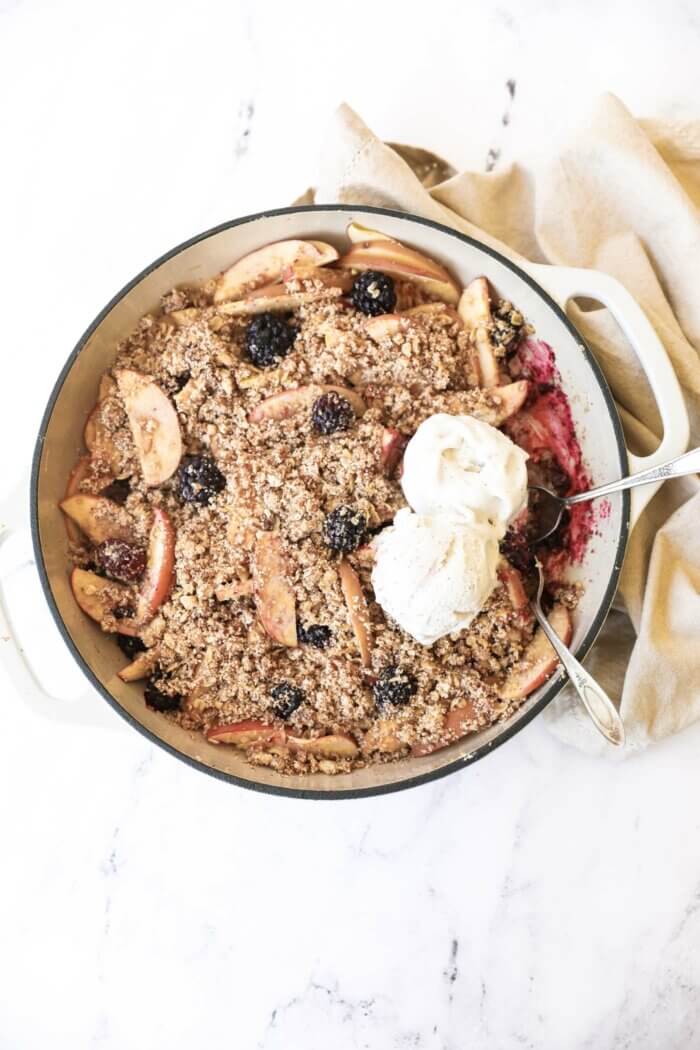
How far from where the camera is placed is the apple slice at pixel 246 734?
52.8 inches

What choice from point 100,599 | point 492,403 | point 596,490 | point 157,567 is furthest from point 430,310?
point 100,599

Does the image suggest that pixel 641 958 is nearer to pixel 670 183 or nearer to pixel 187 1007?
pixel 187 1007

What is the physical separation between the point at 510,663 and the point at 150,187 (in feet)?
3.57

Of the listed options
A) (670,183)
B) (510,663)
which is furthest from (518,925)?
(670,183)

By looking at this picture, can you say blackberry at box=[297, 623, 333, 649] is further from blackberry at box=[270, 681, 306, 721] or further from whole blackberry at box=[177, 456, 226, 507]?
whole blackberry at box=[177, 456, 226, 507]

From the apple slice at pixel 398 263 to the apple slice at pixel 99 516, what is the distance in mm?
549

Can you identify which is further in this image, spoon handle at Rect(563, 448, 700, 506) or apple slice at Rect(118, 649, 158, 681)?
apple slice at Rect(118, 649, 158, 681)

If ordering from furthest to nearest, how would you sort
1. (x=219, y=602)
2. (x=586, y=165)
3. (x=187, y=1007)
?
(x=187, y=1007), (x=586, y=165), (x=219, y=602)

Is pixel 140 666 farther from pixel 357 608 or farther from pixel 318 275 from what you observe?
pixel 318 275

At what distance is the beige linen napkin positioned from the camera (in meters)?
1.40

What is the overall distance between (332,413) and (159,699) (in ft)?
1.73

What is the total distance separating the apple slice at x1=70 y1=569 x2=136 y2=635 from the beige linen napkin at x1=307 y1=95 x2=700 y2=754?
740 mm

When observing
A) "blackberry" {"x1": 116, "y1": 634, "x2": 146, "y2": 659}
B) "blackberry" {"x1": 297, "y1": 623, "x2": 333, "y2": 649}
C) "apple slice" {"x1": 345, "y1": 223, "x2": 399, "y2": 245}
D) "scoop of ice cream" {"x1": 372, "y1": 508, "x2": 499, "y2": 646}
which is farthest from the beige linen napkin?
"blackberry" {"x1": 116, "y1": 634, "x2": 146, "y2": 659}

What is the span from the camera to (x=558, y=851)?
60.2 inches
